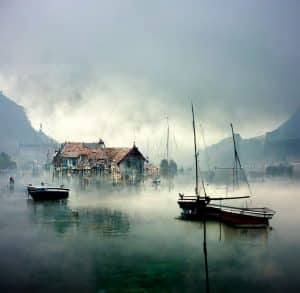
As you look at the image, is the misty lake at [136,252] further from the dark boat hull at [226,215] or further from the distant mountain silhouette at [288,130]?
the distant mountain silhouette at [288,130]

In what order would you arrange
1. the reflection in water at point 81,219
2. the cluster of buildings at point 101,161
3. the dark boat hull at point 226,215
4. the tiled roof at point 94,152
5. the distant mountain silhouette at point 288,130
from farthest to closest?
the cluster of buildings at point 101,161 < the tiled roof at point 94,152 < the distant mountain silhouette at point 288,130 < the dark boat hull at point 226,215 < the reflection in water at point 81,219

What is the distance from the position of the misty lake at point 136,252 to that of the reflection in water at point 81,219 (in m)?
0.03

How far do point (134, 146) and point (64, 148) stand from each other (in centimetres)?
367

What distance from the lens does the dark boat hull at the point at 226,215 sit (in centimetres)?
1227

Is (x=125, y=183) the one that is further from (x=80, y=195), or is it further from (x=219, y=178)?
(x=219, y=178)

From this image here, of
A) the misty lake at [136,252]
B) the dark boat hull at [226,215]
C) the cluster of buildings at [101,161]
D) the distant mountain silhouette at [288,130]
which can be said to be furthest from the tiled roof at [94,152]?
the distant mountain silhouette at [288,130]

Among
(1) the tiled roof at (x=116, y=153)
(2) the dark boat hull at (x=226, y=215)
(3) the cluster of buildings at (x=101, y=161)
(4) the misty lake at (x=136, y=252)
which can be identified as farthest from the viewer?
(3) the cluster of buildings at (x=101, y=161)

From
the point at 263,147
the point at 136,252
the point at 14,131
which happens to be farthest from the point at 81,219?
the point at 263,147

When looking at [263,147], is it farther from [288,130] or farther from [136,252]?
[136,252]

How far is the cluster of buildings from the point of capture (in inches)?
708

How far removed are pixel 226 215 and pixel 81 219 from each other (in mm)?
4816

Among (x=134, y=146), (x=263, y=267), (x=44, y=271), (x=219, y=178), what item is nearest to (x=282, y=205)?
(x=134, y=146)

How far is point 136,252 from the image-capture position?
370 inches

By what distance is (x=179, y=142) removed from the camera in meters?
16.3
